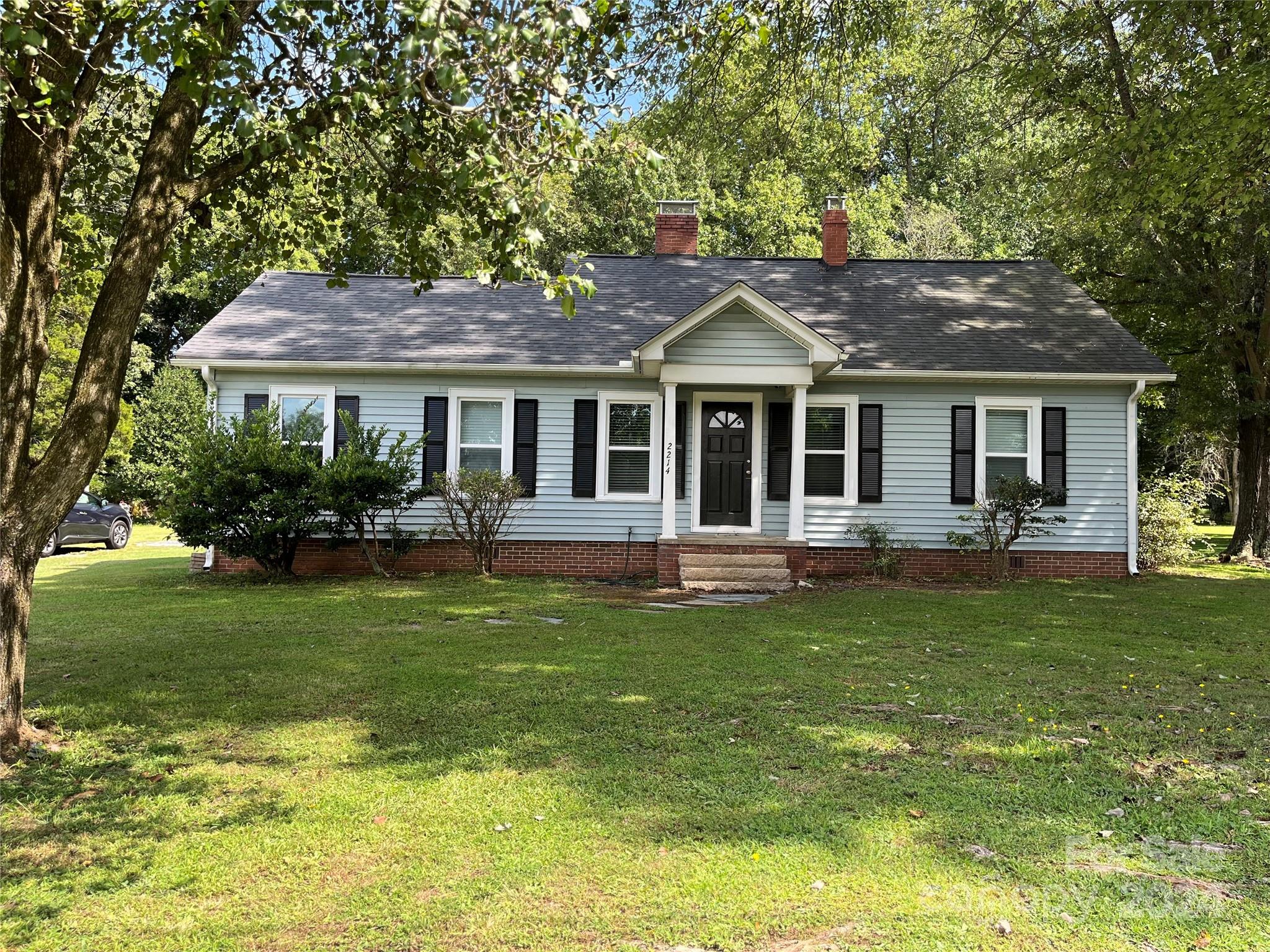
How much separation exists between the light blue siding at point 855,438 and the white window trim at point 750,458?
0.07 m

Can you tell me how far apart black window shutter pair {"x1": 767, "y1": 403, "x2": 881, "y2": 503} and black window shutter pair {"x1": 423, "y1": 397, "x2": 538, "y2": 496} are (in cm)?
362

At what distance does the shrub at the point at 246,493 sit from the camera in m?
11.3

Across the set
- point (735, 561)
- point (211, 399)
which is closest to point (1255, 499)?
point (735, 561)

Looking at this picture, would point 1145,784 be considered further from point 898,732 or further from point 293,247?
point 293,247

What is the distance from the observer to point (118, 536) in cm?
1952

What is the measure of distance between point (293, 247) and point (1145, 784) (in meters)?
6.99

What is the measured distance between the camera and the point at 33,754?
14.3 feet

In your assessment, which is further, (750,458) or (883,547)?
(750,458)

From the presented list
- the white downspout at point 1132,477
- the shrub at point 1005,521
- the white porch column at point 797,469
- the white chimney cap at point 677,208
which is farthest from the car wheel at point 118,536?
the white downspout at point 1132,477

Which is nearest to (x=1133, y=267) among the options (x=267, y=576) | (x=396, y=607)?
(x=396, y=607)

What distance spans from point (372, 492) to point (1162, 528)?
12460 mm

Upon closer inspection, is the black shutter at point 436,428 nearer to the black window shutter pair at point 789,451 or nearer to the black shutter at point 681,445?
the black shutter at point 681,445

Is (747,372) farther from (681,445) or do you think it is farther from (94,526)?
(94,526)

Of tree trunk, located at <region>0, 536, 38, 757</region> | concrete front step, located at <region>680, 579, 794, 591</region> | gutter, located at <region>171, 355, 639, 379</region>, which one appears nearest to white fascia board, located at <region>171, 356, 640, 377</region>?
gutter, located at <region>171, 355, 639, 379</region>
